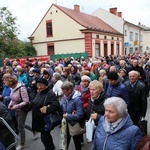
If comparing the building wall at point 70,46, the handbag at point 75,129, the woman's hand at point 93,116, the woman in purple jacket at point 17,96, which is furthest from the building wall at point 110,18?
the woman's hand at point 93,116

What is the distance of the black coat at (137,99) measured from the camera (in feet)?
14.8

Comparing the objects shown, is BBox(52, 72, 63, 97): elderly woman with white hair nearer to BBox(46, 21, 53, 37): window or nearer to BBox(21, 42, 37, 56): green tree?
BBox(21, 42, 37, 56): green tree

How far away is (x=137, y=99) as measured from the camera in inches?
179

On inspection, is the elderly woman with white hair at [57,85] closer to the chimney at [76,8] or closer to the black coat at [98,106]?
the black coat at [98,106]

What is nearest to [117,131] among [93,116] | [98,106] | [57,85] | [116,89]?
[93,116]

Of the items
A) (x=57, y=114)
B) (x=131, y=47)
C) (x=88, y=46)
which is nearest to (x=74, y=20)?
(x=88, y=46)

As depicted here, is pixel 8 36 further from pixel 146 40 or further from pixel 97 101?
pixel 146 40

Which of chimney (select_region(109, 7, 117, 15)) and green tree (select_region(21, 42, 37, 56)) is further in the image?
chimney (select_region(109, 7, 117, 15))

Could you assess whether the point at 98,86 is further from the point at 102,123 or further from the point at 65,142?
the point at 65,142

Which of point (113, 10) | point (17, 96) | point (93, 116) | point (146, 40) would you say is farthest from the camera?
point (146, 40)

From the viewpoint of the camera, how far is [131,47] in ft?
141

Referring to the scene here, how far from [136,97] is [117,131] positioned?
2.27 metres

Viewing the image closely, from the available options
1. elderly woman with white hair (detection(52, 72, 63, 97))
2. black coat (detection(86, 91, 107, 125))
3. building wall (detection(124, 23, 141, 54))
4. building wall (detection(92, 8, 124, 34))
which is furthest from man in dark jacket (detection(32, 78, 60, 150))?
building wall (detection(124, 23, 141, 54))

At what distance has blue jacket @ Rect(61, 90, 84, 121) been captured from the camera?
12.5 ft
